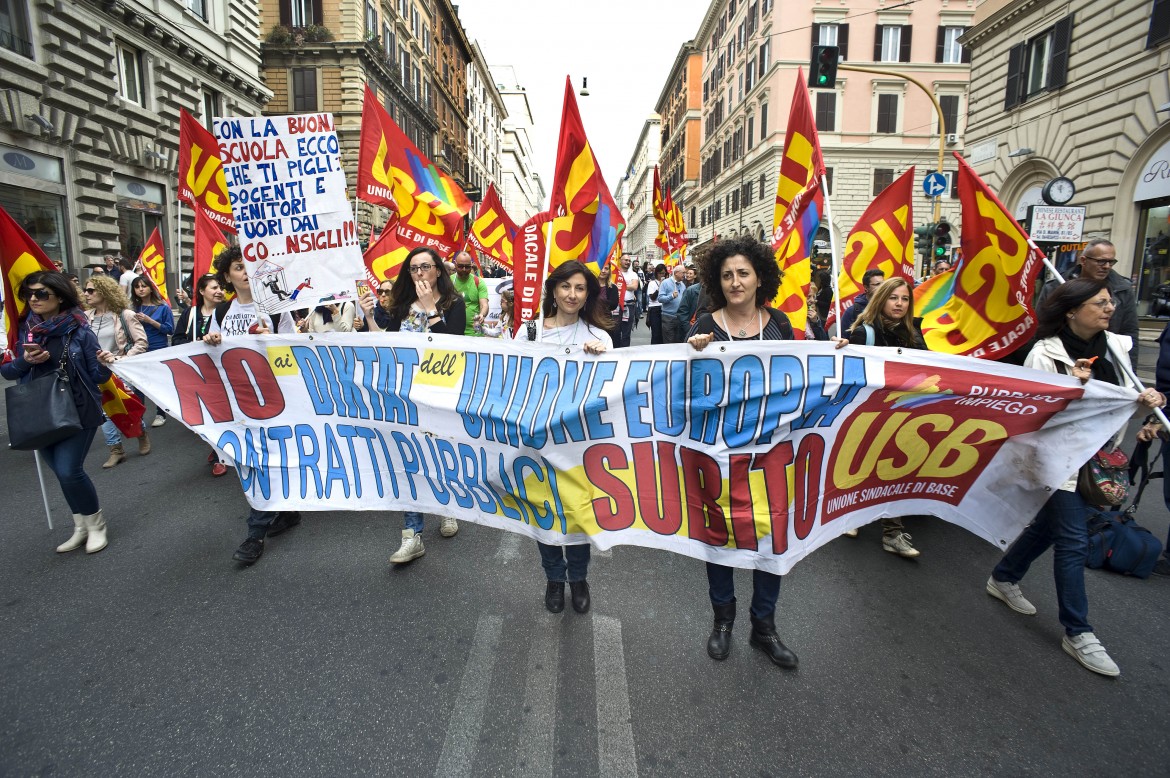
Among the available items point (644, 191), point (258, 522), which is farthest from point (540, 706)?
point (644, 191)

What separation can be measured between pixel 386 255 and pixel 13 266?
3.40 meters

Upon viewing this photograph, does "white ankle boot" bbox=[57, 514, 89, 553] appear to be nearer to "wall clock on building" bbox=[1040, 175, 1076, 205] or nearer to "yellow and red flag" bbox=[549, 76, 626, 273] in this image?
"yellow and red flag" bbox=[549, 76, 626, 273]

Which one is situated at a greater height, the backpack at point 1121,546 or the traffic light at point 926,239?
the traffic light at point 926,239

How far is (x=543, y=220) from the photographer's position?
598 cm

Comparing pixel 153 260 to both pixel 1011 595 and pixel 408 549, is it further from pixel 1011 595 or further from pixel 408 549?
pixel 1011 595

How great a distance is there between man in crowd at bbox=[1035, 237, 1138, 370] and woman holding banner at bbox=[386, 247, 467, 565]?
13.3ft

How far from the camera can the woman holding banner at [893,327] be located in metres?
4.07

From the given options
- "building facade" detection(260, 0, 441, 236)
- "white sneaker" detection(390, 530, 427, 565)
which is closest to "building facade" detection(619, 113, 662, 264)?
"building facade" detection(260, 0, 441, 236)

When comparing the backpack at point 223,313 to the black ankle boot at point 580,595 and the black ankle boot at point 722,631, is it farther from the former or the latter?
the black ankle boot at point 722,631

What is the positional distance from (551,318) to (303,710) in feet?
7.23

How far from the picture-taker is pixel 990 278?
12.2ft

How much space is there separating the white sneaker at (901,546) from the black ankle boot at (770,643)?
1556 millimetres

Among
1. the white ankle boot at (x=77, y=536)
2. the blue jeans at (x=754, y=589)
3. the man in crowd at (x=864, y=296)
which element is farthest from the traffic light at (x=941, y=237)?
the white ankle boot at (x=77, y=536)

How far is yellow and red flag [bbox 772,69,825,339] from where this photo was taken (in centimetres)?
378
